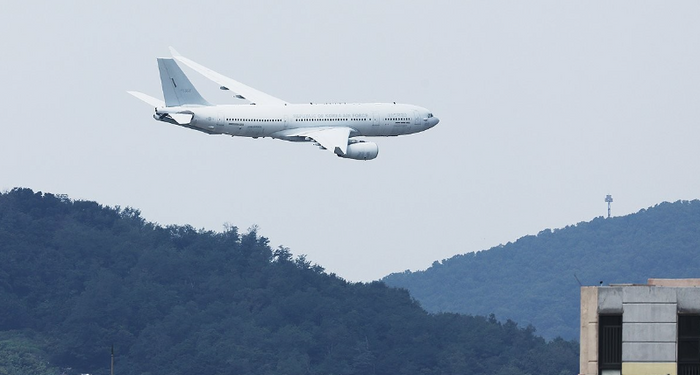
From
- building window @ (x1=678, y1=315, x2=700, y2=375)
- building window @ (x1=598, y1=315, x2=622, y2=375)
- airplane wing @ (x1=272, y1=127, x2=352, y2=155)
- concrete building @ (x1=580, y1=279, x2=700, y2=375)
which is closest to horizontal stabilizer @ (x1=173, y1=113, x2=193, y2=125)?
airplane wing @ (x1=272, y1=127, x2=352, y2=155)

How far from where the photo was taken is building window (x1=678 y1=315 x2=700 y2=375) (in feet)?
313

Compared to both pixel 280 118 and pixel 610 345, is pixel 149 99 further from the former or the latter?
pixel 610 345

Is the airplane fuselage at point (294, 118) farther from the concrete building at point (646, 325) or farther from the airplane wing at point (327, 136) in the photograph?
the concrete building at point (646, 325)

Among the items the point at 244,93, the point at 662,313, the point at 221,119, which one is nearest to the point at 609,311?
the point at 662,313

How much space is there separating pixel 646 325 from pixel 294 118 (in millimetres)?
80295

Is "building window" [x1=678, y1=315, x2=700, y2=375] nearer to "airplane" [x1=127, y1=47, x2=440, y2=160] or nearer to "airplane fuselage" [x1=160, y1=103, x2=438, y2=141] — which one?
"airplane" [x1=127, y1=47, x2=440, y2=160]

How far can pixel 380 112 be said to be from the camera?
176m

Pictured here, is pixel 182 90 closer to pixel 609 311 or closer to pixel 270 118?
pixel 270 118

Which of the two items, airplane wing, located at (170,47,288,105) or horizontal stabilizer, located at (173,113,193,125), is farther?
airplane wing, located at (170,47,288,105)

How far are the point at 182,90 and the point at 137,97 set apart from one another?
4.36 metres

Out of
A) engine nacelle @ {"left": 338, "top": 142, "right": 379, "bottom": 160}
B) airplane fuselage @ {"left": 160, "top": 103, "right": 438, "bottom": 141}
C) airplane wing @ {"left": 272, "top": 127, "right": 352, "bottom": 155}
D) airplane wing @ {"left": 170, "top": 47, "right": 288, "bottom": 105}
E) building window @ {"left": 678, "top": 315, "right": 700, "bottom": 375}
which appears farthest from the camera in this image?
airplane wing @ {"left": 170, "top": 47, "right": 288, "bottom": 105}

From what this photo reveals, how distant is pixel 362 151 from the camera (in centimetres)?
16875

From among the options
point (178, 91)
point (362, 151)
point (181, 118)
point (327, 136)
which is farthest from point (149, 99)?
point (362, 151)

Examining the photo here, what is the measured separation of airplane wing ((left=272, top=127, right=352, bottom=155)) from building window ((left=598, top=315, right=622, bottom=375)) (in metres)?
73.1
